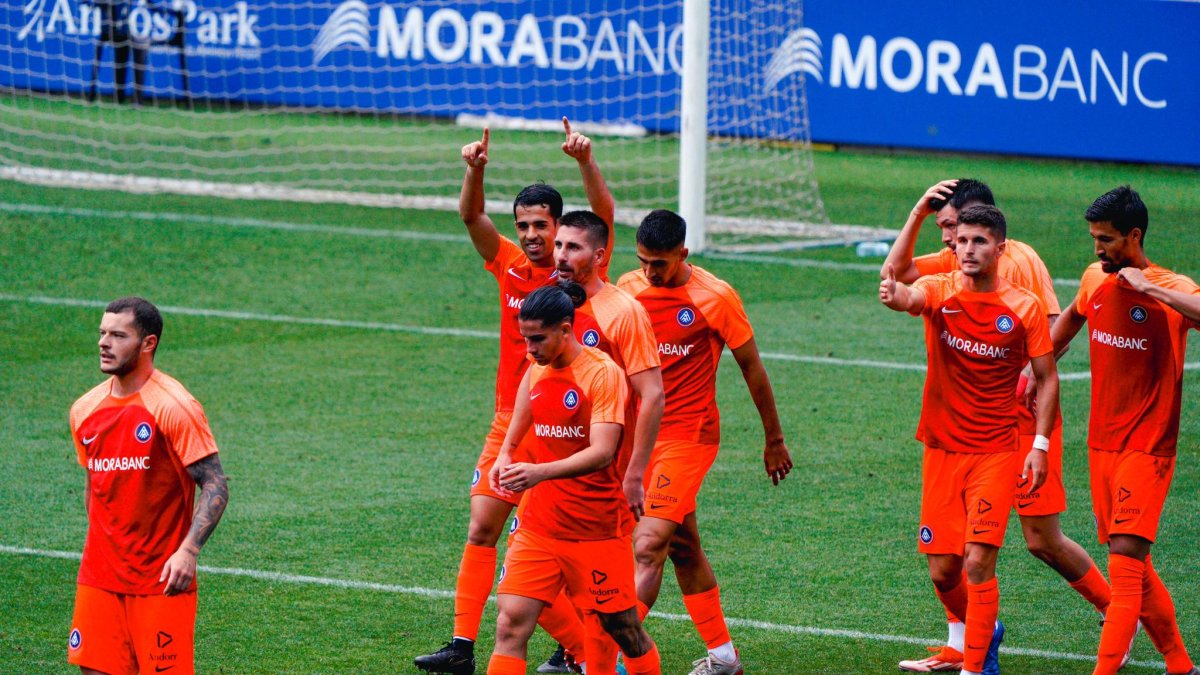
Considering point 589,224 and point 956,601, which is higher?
point 589,224

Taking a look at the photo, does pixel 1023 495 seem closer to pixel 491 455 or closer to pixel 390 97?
pixel 491 455

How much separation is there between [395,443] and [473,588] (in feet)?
13.3

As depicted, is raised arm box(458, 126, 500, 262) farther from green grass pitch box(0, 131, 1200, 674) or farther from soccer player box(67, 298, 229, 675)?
soccer player box(67, 298, 229, 675)

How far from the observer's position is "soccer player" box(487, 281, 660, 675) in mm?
6648

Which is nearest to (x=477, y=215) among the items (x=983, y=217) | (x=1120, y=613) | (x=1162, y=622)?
(x=983, y=217)

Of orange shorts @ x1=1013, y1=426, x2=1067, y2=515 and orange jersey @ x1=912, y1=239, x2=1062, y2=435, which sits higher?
orange jersey @ x1=912, y1=239, x2=1062, y2=435

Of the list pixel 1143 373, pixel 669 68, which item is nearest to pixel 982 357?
pixel 1143 373

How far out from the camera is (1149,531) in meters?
7.24

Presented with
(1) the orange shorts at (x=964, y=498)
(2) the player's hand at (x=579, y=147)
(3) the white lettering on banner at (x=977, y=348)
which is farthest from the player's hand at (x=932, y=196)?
(2) the player's hand at (x=579, y=147)

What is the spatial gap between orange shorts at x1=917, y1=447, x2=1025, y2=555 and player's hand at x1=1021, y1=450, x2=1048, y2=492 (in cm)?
22

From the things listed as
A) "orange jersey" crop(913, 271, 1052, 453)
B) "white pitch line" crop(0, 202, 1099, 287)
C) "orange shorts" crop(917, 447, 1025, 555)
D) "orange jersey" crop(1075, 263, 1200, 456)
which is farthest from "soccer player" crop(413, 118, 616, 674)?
"white pitch line" crop(0, 202, 1099, 287)

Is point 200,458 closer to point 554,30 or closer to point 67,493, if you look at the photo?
point 67,493

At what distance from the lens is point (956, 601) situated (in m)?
7.72

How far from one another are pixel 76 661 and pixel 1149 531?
4176mm
